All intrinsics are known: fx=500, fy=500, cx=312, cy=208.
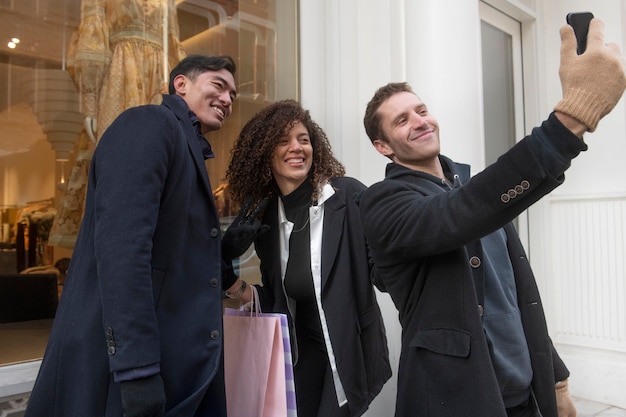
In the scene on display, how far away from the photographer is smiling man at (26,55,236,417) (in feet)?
4.29

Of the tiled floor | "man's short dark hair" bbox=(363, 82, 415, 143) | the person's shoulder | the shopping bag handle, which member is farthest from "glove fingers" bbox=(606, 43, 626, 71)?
the tiled floor

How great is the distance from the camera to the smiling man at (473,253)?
1128mm

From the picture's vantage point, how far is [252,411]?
1.82 metres

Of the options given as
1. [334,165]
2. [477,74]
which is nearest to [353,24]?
[477,74]

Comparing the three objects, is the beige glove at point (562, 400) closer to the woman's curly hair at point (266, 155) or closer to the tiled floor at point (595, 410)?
the woman's curly hair at point (266, 155)

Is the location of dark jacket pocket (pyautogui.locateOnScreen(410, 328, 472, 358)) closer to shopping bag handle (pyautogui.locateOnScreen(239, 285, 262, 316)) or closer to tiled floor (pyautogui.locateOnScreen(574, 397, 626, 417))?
shopping bag handle (pyautogui.locateOnScreen(239, 285, 262, 316))

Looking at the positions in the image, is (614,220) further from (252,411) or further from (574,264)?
(252,411)

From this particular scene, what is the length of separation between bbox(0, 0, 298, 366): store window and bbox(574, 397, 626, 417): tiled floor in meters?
3.05

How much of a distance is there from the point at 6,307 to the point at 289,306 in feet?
4.75

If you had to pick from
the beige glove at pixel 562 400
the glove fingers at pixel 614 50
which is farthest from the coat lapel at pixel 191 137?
the beige glove at pixel 562 400

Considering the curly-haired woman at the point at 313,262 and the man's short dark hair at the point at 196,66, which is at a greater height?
the man's short dark hair at the point at 196,66

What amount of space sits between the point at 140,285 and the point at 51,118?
183cm

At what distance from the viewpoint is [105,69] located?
9.03 ft

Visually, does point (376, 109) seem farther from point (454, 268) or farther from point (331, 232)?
point (454, 268)
